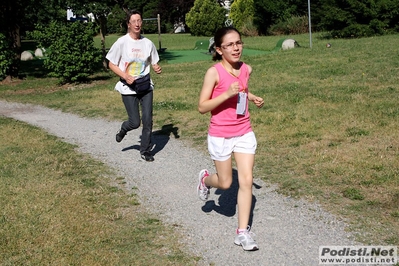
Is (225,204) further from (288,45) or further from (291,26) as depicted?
(291,26)

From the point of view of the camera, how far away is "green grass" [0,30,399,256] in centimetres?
586

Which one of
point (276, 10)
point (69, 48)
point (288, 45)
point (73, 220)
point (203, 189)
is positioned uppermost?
point (276, 10)

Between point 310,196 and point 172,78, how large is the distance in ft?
41.4

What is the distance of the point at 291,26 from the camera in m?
40.3

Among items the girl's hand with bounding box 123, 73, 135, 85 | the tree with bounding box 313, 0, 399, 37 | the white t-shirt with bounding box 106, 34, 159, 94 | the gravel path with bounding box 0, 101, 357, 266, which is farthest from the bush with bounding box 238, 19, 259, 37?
Result: the girl's hand with bounding box 123, 73, 135, 85

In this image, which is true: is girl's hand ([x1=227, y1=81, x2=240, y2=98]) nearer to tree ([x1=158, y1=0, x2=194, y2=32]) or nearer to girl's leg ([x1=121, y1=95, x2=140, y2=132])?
girl's leg ([x1=121, y1=95, x2=140, y2=132])

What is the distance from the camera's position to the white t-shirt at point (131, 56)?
7.77 meters

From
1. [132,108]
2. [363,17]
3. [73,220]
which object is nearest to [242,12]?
[363,17]

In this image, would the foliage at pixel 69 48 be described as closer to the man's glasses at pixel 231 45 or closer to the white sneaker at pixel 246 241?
the man's glasses at pixel 231 45

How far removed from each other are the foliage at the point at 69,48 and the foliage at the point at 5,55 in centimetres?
165

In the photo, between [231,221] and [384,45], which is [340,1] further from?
[231,221]

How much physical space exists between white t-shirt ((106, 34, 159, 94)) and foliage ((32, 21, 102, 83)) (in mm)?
9963

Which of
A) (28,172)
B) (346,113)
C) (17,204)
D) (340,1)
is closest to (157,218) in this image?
(17,204)

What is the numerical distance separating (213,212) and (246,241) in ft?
3.50
